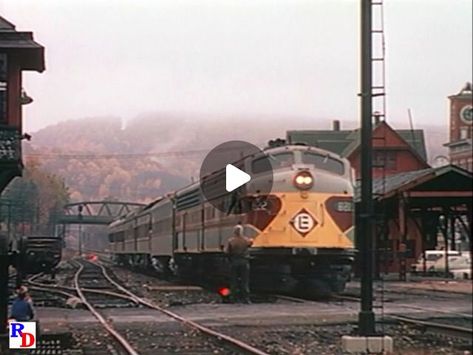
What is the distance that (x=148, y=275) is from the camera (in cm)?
2172

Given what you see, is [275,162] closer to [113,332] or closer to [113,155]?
[113,155]

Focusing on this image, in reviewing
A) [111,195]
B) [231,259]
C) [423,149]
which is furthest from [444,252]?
[231,259]

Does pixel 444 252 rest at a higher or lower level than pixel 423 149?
lower

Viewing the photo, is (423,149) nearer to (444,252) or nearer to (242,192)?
(444,252)

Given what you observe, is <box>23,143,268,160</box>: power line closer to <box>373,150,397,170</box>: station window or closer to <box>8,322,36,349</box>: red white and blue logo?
<box>8,322,36,349</box>: red white and blue logo

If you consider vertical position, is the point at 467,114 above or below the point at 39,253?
above

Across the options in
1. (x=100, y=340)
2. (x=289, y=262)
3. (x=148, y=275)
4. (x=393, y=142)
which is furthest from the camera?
(x=148, y=275)

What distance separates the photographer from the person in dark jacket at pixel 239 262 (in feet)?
33.3

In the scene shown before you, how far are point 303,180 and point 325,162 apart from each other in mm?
1082

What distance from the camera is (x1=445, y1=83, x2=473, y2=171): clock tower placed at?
7.82 ft

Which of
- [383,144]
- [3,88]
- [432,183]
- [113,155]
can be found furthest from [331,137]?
[3,88]

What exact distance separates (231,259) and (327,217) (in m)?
2.04

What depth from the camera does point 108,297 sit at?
14.3 metres

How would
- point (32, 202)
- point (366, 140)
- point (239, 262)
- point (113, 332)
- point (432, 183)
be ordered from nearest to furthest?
point (432, 183), point (366, 140), point (32, 202), point (113, 332), point (239, 262)
